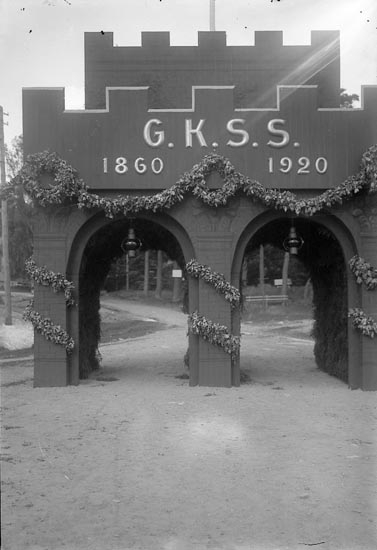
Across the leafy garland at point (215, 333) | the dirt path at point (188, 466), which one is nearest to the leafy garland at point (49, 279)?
the dirt path at point (188, 466)

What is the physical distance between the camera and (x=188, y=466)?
7578 millimetres

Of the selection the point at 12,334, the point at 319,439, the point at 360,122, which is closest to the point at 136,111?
the point at 360,122

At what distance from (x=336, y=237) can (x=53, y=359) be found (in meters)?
6.27

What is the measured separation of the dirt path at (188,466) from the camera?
17.9 ft

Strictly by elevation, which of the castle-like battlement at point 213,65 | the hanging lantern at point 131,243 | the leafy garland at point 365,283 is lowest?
the leafy garland at point 365,283

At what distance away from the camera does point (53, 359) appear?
42.9ft

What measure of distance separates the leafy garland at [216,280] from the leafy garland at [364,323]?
237 centimetres

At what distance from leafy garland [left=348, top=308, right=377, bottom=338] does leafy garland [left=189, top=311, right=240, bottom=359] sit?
240cm

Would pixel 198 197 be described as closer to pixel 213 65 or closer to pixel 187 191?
pixel 187 191

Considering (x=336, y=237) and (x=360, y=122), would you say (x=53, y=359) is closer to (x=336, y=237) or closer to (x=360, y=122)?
(x=336, y=237)

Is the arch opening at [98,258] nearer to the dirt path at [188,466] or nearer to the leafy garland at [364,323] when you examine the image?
the dirt path at [188,466]

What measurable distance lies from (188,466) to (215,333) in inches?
214

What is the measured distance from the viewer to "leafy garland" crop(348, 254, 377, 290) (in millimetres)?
12617

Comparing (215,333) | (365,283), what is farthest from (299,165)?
(215,333)
